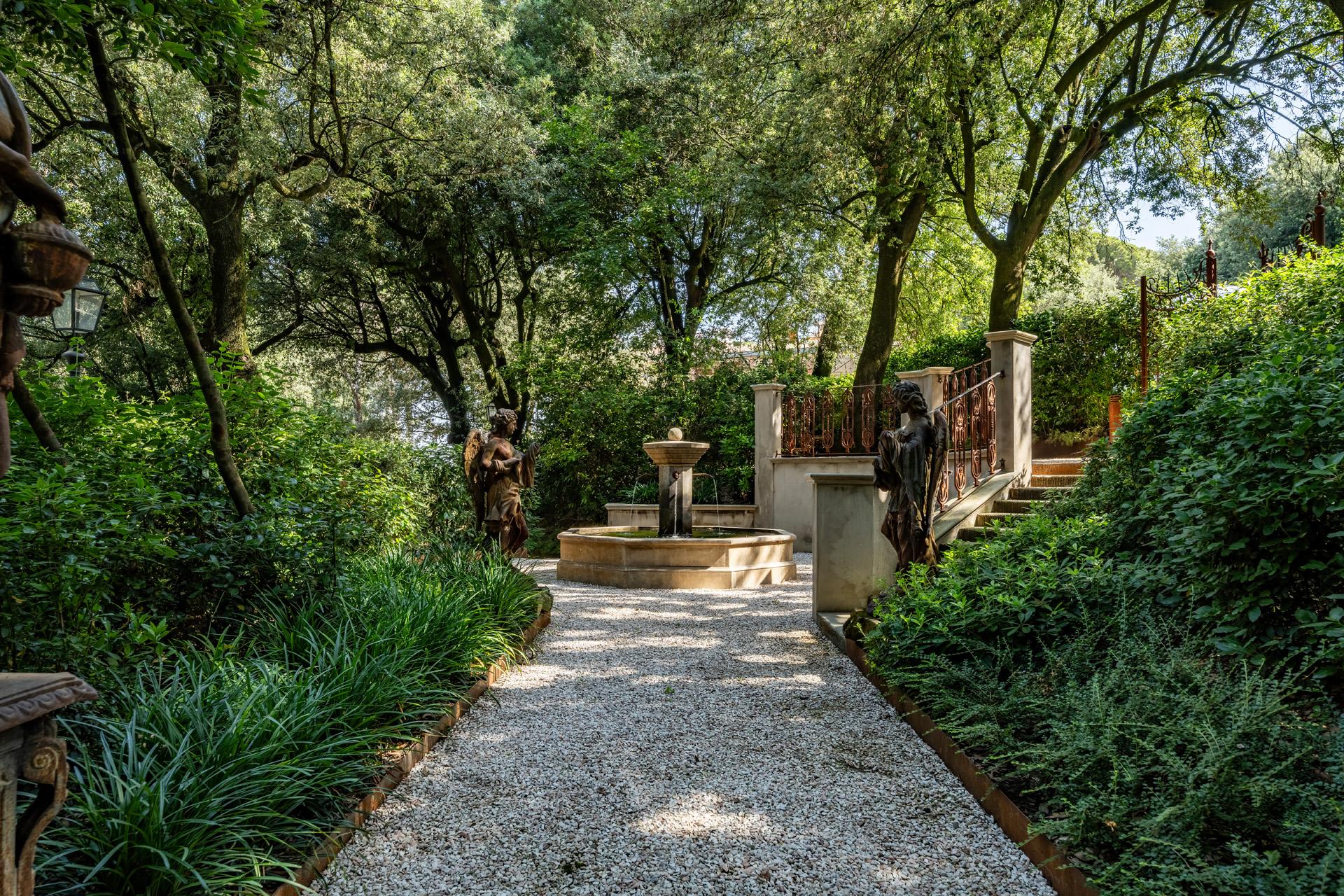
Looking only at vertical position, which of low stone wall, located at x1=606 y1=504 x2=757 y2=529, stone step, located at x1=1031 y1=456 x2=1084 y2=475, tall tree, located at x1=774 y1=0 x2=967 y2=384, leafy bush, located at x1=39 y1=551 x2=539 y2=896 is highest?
tall tree, located at x1=774 y1=0 x2=967 y2=384

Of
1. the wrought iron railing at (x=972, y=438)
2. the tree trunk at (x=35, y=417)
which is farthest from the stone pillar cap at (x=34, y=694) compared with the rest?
the wrought iron railing at (x=972, y=438)

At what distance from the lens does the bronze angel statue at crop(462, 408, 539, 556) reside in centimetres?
836

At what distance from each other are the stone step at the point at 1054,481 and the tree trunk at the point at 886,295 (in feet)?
17.2

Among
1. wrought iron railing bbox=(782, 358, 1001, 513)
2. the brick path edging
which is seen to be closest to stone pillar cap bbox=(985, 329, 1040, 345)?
wrought iron railing bbox=(782, 358, 1001, 513)

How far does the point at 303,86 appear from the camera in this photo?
37.5 feet

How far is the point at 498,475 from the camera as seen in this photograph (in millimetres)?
8344

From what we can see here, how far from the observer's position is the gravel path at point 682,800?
3004mm

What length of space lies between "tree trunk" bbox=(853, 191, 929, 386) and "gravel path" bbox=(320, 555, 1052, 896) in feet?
31.2

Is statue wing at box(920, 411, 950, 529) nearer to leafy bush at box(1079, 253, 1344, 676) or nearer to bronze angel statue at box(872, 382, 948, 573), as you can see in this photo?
bronze angel statue at box(872, 382, 948, 573)

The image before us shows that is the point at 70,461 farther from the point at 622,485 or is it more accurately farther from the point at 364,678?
the point at 622,485

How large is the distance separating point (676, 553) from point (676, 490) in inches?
49.3

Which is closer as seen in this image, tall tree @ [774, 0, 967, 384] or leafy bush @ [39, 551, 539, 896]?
leafy bush @ [39, 551, 539, 896]

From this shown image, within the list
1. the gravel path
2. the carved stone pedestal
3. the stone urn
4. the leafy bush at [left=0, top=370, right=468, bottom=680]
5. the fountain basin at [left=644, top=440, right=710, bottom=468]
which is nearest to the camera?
the stone urn

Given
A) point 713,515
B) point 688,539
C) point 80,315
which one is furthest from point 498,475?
point 713,515
